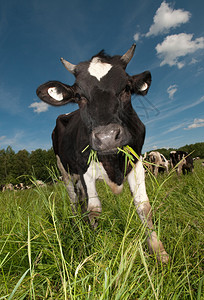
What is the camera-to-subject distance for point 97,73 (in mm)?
2592

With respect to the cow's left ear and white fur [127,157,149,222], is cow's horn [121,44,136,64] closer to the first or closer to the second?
the cow's left ear

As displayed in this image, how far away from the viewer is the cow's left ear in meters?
3.03

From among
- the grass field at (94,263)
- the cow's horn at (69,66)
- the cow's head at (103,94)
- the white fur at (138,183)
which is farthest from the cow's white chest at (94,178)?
the cow's horn at (69,66)

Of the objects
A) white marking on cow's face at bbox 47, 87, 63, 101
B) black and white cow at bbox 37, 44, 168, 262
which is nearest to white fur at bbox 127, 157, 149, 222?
black and white cow at bbox 37, 44, 168, 262

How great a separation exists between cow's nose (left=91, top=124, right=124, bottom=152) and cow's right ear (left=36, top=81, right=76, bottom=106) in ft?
4.68

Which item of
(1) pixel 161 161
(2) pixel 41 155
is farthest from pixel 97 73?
(2) pixel 41 155

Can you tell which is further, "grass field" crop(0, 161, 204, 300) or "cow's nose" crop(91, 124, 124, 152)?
"cow's nose" crop(91, 124, 124, 152)

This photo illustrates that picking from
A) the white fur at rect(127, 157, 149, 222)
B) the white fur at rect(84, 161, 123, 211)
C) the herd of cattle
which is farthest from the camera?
the herd of cattle

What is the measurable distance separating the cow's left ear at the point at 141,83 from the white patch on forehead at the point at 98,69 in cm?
51

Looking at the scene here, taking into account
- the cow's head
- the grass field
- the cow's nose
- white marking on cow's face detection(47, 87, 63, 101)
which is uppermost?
white marking on cow's face detection(47, 87, 63, 101)

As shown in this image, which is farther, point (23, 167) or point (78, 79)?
point (23, 167)

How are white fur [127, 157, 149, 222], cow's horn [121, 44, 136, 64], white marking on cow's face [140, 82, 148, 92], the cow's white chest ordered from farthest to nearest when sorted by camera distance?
white marking on cow's face [140, 82, 148, 92]
cow's horn [121, 44, 136, 64]
the cow's white chest
white fur [127, 157, 149, 222]

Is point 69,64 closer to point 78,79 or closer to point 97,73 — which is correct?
point 78,79

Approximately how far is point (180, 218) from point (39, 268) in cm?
171
